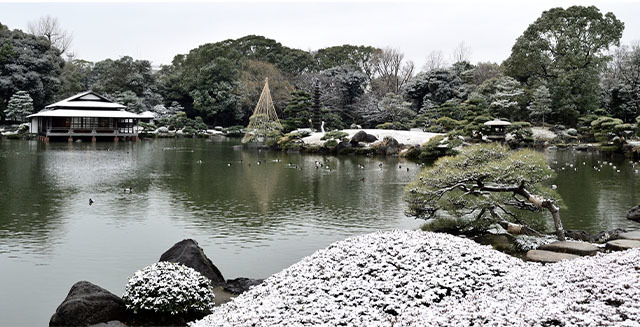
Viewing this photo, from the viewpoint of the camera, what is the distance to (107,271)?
356 inches

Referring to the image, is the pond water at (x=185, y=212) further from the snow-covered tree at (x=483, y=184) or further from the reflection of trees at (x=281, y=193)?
the snow-covered tree at (x=483, y=184)

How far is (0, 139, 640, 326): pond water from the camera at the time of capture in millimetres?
9117

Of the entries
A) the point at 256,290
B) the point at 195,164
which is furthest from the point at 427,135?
the point at 256,290

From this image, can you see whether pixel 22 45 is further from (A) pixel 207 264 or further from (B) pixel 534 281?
(B) pixel 534 281

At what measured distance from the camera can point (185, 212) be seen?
14.0 m

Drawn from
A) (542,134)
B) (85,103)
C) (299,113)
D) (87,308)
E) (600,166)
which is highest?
(85,103)

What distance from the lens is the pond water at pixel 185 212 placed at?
912 centimetres

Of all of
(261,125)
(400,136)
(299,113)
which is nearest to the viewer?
(400,136)

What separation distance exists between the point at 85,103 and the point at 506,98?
1394 inches

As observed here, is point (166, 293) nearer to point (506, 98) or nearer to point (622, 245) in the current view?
point (622, 245)

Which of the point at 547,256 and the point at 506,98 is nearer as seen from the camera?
the point at 547,256

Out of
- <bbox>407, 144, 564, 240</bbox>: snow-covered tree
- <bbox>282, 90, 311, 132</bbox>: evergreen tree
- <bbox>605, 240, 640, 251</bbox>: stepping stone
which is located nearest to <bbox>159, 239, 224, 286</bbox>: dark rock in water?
<bbox>407, 144, 564, 240</bbox>: snow-covered tree

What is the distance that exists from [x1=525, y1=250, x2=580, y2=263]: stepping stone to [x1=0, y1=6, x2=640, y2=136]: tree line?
1149 inches

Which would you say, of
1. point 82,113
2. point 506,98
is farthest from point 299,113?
point 82,113
